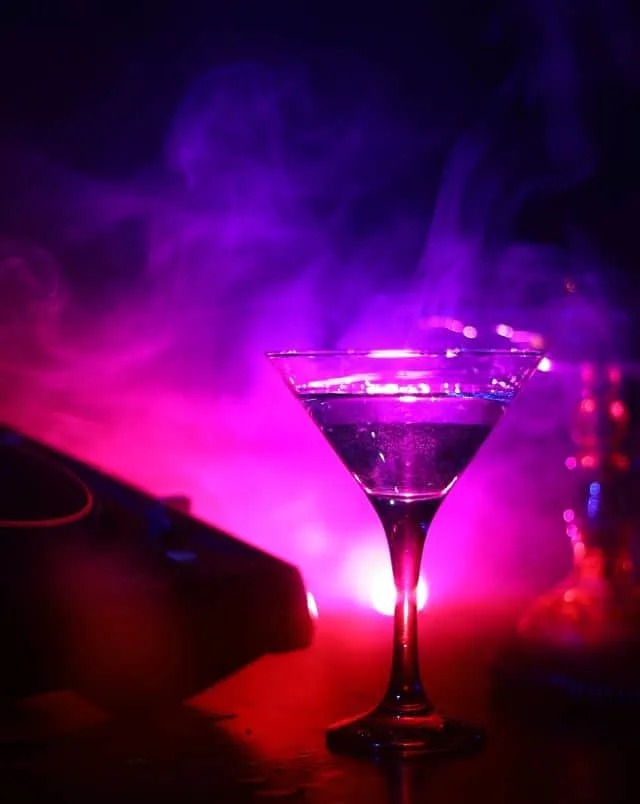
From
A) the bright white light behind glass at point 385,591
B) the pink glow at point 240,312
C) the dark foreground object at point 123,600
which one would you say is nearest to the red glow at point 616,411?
the pink glow at point 240,312

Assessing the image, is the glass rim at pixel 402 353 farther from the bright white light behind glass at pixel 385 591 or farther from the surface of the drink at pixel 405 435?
the bright white light behind glass at pixel 385 591

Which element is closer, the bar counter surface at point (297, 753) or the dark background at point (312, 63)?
the bar counter surface at point (297, 753)

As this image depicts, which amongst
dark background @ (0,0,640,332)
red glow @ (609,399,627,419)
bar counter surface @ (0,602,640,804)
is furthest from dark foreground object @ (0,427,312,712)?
dark background @ (0,0,640,332)

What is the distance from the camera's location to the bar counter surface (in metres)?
0.71

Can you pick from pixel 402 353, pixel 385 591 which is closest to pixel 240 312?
pixel 385 591

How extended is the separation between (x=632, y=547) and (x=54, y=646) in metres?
1.24

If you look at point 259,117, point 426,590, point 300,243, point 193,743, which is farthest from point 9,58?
point 193,743

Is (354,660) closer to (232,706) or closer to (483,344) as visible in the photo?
(232,706)

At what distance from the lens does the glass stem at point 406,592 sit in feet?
2.93

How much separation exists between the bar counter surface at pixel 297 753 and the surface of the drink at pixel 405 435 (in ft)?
0.63

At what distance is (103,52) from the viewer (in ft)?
5.35

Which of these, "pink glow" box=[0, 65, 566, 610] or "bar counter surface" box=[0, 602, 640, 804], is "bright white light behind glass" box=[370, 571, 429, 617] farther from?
"bar counter surface" box=[0, 602, 640, 804]

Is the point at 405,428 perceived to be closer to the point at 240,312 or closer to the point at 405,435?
the point at 405,435

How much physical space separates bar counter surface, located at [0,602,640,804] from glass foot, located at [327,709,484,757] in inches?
0.6
